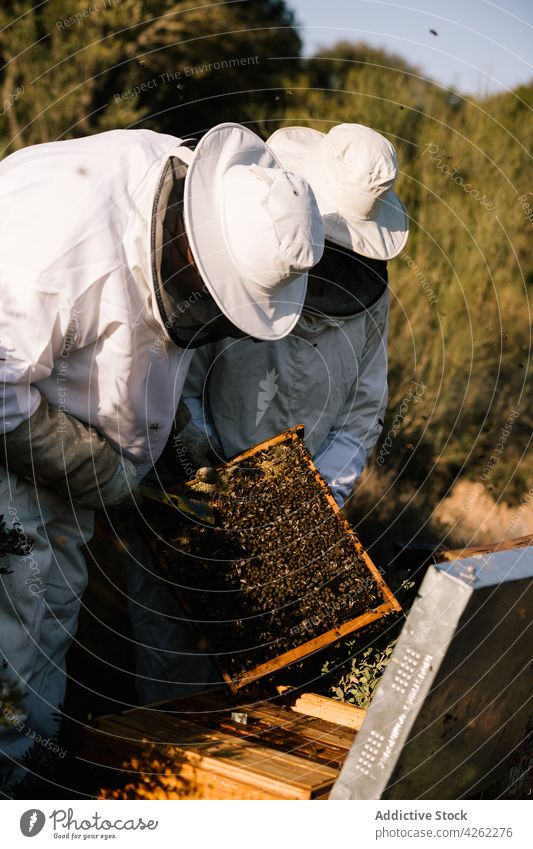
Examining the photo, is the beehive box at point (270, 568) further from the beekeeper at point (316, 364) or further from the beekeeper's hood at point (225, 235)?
the beekeeper's hood at point (225, 235)

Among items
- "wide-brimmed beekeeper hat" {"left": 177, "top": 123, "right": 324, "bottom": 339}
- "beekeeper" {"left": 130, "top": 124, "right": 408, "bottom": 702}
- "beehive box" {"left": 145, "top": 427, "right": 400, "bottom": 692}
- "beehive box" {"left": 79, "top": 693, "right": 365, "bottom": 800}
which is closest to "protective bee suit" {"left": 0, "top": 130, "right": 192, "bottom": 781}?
"wide-brimmed beekeeper hat" {"left": 177, "top": 123, "right": 324, "bottom": 339}

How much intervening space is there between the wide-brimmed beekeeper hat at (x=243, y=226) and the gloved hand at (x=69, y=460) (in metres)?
0.84

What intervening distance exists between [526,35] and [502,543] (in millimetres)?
4082

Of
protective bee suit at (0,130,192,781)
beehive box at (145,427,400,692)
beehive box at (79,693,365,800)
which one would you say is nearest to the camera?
beehive box at (79,693,365,800)

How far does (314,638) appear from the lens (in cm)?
421

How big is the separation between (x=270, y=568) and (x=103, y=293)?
62.2 inches

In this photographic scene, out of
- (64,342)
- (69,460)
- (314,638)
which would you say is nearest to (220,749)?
(314,638)

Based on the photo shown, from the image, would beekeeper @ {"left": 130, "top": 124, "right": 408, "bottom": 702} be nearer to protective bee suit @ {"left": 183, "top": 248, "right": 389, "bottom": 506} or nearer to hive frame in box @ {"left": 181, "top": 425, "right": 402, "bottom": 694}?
protective bee suit @ {"left": 183, "top": 248, "right": 389, "bottom": 506}

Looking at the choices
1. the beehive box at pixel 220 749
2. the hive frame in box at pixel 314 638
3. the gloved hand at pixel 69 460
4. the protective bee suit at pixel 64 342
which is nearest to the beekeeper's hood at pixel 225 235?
the protective bee suit at pixel 64 342

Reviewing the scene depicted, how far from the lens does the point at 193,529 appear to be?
432cm

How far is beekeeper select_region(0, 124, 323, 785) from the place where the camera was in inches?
139

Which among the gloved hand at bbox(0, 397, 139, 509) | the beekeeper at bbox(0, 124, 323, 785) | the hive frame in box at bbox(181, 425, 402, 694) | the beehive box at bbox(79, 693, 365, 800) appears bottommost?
the beehive box at bbox(79, 693, 365, 800)

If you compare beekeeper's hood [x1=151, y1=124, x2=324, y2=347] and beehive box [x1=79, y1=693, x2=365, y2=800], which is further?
beekeeper's hood [x1=151, y1=124, x2=324, y2=347]

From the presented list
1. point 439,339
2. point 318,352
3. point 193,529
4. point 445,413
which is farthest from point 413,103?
point 193,529
